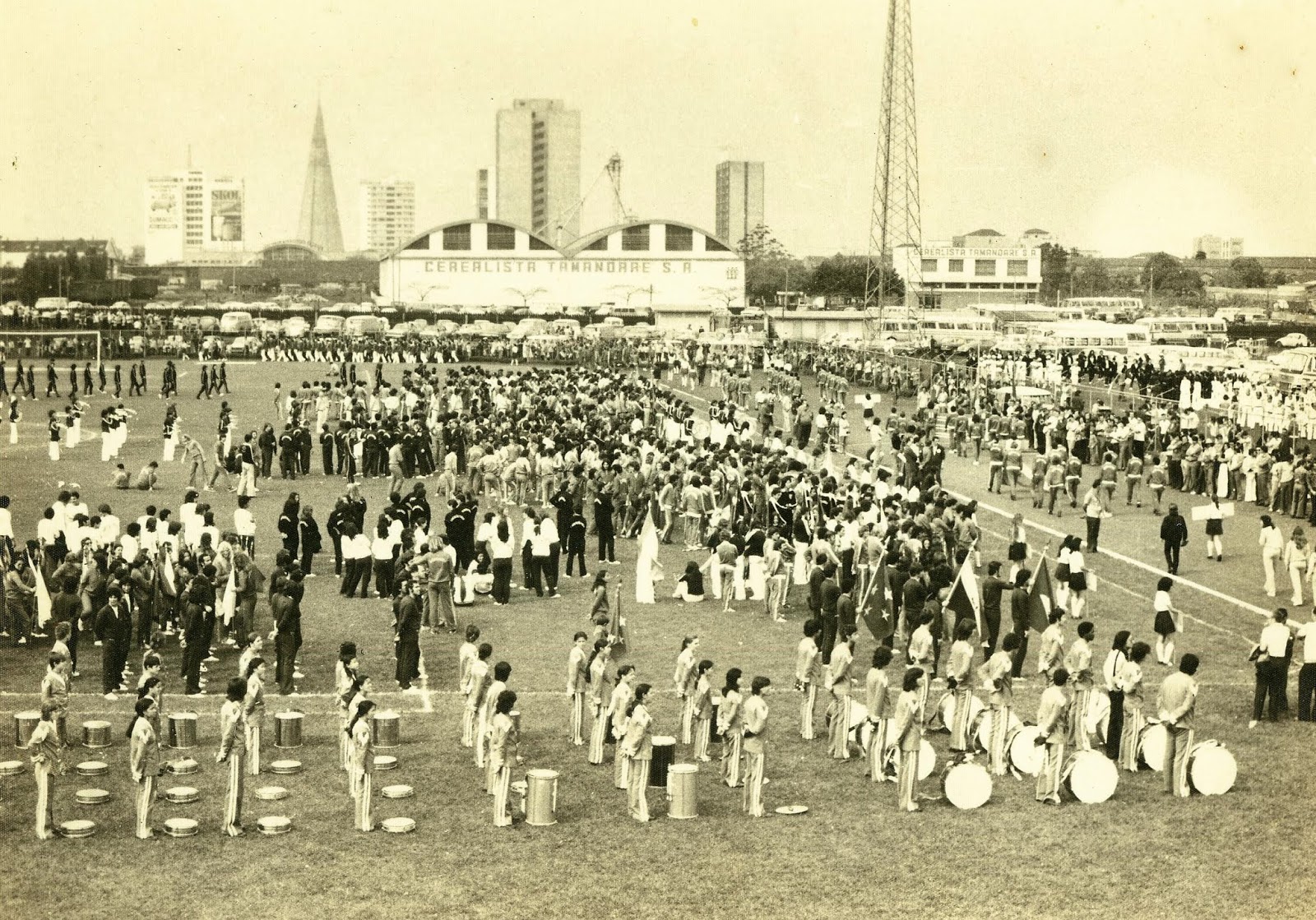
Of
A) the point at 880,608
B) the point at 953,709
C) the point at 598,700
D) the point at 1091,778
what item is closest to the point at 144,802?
the point at 598,700

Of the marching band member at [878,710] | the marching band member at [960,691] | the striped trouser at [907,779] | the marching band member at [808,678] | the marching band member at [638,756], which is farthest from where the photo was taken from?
the marching band member at [808,678]

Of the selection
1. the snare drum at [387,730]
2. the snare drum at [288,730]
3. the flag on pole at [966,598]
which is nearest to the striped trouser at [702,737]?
the snare drum at [387,730]

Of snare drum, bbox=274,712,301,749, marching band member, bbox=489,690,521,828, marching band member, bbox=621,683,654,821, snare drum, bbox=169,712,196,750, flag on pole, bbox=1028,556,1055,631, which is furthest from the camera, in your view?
flag on pole, bbox=1028,556,1055,631

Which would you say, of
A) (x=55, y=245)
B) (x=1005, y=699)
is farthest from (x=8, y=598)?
(x=55, y=245)

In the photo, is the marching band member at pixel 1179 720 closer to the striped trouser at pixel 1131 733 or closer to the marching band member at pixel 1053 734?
the striped trouser at pixel 1131 733

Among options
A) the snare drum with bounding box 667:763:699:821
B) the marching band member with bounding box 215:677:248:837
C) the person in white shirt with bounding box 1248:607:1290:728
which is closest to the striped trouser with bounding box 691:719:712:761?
the snare drum with bounding box 667:763:699:821

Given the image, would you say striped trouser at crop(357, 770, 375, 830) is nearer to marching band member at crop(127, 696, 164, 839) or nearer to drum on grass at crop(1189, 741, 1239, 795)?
marching band member at crop(127, 696, 164, 839)

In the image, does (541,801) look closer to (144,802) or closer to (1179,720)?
(144,802)
